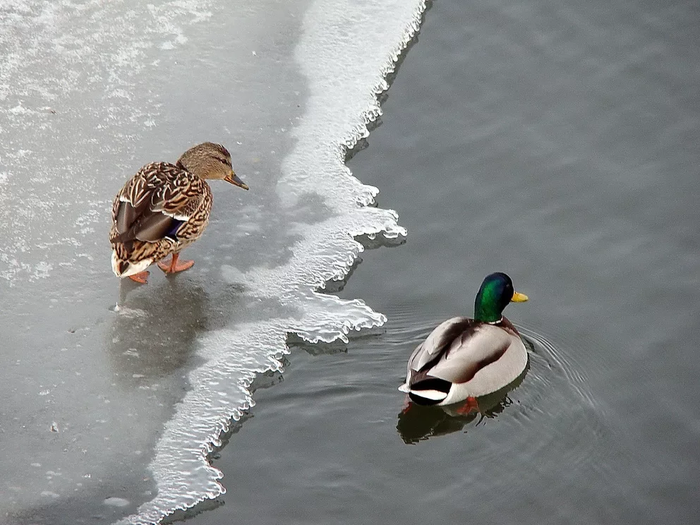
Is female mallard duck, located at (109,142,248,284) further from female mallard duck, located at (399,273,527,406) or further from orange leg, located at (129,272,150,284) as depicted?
female mallard duck, located at (399,273,527,406)

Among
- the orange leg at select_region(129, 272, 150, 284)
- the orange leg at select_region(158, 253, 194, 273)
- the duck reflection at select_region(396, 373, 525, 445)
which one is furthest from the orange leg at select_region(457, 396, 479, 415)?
the orange leg at select_region(129, 272, 150, 284)

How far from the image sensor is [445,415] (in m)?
5.09

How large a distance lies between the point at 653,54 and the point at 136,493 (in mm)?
5013

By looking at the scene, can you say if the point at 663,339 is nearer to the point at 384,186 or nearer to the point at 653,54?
the point at 384,186

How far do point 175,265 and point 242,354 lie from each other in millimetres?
782

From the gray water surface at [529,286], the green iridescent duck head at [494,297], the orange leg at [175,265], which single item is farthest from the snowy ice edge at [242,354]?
the green iridescent duck head at [494,297]

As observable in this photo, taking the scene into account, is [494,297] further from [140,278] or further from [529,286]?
[140,278]

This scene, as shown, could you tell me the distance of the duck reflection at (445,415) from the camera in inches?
192

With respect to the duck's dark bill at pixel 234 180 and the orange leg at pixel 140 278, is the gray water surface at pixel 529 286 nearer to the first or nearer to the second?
the duck's dark bill at pixel 234 180

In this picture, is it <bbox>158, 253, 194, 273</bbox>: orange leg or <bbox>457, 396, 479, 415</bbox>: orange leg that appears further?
<bbox>158, 253, 194, 273</bbox>: orange leg

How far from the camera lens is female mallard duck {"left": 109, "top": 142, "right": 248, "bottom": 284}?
5082mm

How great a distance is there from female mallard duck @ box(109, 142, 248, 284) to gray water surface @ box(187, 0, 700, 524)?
91 centimetres

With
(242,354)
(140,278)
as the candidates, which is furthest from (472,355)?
(140,278)

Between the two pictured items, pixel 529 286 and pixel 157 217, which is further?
pixel 529 286
